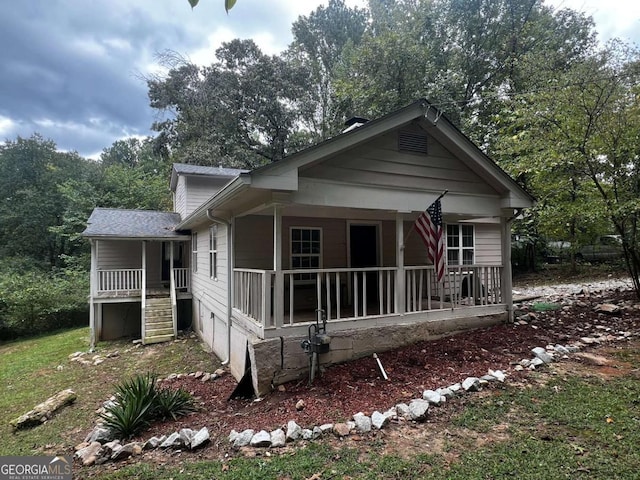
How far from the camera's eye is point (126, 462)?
11.3 feet

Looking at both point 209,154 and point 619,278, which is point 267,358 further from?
point 209,154

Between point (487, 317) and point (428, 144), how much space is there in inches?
147

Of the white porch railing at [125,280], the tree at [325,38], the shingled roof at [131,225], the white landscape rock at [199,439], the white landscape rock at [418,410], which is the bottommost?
the white landscape rock at [199,439]

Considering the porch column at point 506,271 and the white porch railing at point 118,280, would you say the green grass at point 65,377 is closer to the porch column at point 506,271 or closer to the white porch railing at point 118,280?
the white porch railing at point 118,280

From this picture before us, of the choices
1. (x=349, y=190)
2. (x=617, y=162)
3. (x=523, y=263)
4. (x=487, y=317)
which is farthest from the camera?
(x=523, y=263)

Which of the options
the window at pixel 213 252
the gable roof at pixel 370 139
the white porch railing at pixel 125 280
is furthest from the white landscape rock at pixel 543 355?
the white porch railing at pixel 125 280

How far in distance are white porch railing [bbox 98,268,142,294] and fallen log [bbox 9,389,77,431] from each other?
6740 mm

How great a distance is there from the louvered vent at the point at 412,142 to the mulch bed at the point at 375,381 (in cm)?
357

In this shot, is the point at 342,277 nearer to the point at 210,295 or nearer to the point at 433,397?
the point at 210,295

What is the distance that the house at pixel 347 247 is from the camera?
5.13 m

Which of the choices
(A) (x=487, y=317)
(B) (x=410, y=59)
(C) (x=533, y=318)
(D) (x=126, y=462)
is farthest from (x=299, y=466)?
(B) (x=410, y=59)

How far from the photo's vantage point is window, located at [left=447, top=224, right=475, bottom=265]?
10438mm

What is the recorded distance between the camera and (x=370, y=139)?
5.82 metres

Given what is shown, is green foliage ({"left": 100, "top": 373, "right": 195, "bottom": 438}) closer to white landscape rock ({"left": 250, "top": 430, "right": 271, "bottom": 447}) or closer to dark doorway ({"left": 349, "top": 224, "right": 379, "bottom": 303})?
white landscape rock ({"left": 250, "top": 430, "right": 271, "bottom": 447})
